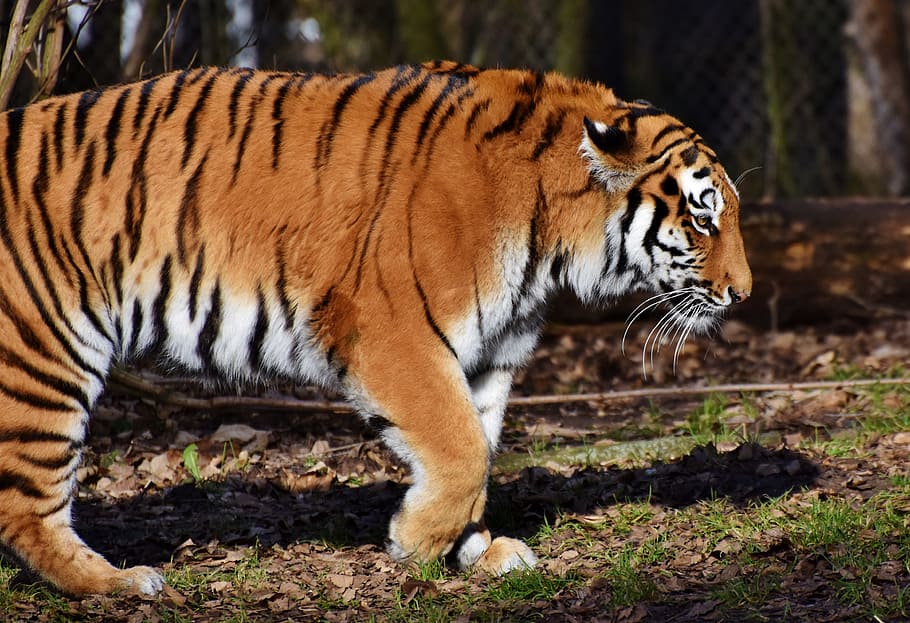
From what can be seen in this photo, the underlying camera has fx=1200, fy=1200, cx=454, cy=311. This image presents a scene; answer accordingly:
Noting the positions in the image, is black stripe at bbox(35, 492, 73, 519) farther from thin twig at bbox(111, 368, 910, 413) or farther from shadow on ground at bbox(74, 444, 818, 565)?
thin twig at bbox(111, 368, 910, 413)

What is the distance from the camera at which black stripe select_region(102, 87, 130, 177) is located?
4133 mm

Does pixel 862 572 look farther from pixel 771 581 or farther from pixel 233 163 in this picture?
pixel 233 163

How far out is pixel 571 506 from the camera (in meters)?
4.86

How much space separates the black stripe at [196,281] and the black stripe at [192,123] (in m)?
0.31

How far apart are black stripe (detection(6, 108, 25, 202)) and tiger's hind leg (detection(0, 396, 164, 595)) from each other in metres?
0.73

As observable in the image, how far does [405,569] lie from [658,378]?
3.14 metres

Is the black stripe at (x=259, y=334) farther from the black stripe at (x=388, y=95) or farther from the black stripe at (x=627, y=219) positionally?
the black stripe at (x=627, y=219)

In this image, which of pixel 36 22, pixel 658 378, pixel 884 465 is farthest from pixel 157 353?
pixel 658 378

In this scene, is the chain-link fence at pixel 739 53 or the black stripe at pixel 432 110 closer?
the black stripe at pixel 432 110

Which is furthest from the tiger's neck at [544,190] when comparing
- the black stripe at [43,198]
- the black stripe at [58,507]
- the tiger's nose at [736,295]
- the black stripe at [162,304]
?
the black stripe at [58,507]

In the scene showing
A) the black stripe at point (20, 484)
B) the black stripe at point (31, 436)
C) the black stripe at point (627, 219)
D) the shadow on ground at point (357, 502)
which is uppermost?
the black stripe at point (627, 219)

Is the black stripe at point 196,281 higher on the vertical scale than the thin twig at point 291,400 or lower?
higher

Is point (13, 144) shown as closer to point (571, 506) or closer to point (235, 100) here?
point (235, 100)

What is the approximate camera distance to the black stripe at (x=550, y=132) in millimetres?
4164
